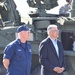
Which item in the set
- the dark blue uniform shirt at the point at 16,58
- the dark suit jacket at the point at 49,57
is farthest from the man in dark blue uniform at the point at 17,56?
the dark suit jacket at the point at 49,57

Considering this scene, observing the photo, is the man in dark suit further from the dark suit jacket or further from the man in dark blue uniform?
the man in dark blue uniform

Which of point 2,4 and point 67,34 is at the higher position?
point 2,4

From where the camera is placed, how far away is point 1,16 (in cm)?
898

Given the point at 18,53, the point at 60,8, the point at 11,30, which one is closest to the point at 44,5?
the point at 60,8

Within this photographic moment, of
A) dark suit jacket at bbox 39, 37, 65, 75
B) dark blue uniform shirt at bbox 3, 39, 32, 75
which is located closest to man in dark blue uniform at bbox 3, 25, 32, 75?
dark blue uniform shirt at bbox 3, 39, 32, 75

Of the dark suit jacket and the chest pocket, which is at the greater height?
the chest pocket

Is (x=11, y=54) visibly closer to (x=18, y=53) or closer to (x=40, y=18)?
(x=18, y=53)

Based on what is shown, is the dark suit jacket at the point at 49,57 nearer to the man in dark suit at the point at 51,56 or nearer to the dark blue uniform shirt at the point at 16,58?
the man in dark suit at the point at 51,56

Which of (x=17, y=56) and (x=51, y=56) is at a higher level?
(x=17, y=56)

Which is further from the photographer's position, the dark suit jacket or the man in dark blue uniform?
the dark suit jacket

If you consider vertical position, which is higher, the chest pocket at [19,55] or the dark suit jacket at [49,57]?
the chest pocket at [19,55]

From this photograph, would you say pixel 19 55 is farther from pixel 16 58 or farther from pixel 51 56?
pixel 51 56

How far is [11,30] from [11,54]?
9.78 feet

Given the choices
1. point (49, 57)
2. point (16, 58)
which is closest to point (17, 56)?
point (16, 58)
